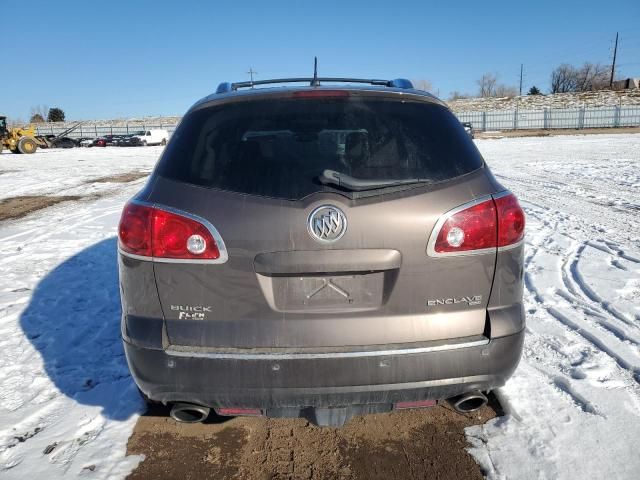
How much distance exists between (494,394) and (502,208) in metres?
1.40

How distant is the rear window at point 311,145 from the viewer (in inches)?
83.0

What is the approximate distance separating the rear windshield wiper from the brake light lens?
21.9 inches

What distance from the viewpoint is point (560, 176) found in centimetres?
1296

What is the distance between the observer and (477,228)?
6.95 ft

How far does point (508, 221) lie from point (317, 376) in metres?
1.11

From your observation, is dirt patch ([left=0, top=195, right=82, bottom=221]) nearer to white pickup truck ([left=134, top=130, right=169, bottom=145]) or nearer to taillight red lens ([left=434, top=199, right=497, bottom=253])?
taillight red lens ([left=434, top=199, right=497, bottom=253])

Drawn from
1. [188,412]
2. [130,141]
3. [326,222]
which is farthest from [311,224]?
[130,141]

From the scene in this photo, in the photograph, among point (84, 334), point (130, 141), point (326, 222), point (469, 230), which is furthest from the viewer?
point (130, 141)

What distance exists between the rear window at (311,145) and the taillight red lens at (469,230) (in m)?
0.19

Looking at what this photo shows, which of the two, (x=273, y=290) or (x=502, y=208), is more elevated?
(x=502, y=208)

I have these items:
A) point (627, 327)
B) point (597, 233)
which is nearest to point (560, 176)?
point (597, 233)

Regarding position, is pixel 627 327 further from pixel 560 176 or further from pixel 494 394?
pixel 560 176

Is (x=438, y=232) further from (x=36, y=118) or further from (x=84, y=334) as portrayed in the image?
(x=36, y=118)

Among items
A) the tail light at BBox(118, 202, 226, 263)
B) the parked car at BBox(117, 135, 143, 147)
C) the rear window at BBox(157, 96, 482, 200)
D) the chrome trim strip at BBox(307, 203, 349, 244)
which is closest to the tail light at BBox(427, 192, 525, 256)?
the rear window at BBox(157, 96, 482, 200)
